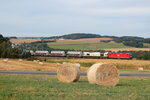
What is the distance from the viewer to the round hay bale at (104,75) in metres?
24.7

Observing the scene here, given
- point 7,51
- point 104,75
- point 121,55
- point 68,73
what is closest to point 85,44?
point 121,55

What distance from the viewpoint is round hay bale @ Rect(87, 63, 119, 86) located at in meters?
24.7

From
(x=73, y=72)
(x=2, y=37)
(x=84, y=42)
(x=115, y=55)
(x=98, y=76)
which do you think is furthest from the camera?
(x=84, y=42)

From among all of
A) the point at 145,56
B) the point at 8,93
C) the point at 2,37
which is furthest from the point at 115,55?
the point at 8,93

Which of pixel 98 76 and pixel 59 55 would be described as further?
pixel 59 55

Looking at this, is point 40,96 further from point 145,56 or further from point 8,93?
point 145,56

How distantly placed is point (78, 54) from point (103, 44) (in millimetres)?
51857

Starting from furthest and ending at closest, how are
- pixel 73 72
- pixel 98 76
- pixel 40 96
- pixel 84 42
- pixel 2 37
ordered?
pixel 84 42, pixel 2 37, pixel 73 72, pixel 98 76, pixel 40 96

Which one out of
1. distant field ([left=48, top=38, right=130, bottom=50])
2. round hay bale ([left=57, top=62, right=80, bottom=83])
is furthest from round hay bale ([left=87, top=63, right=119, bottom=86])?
distant field ([left=48, top=38, right=130, bottom=50])

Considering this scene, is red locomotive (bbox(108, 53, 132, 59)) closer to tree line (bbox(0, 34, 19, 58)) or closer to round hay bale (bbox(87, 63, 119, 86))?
tree line (bbox(0, 34, 19, 58))

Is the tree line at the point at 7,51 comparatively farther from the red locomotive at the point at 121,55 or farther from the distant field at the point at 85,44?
the distant field at the point at 85,44

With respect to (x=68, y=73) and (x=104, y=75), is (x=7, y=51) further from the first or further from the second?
(x=104, y=75)

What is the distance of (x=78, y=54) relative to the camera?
11856 centimetres

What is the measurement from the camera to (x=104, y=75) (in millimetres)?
24922
